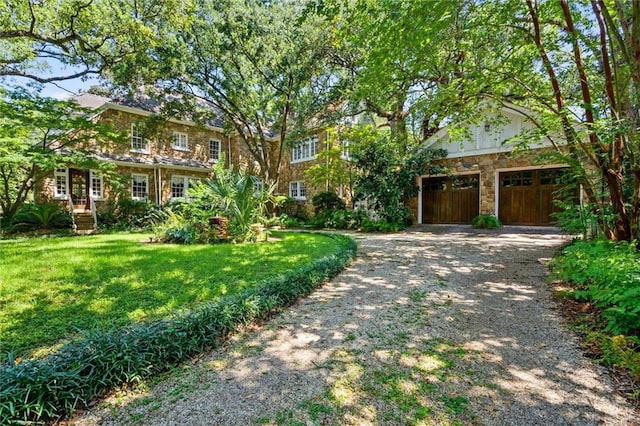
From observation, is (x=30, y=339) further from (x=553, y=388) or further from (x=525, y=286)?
(x=525, y=286)

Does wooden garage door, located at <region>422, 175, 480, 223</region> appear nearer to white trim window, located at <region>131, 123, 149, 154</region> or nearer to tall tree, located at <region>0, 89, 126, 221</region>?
tall tree, located at <region>0, 89, 126, 221</region>

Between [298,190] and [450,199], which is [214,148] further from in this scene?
[450,199]

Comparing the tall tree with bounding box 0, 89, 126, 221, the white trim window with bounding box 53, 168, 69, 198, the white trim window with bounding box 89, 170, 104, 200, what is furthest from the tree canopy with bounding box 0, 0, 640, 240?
the white trim window with bounding box 89, 170, 104, 200

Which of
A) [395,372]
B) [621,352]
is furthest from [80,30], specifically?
[621,352]

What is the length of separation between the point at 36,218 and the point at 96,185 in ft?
10.5

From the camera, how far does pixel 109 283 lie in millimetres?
4117

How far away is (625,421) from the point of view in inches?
72.2

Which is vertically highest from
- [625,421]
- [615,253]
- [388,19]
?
[388,19]

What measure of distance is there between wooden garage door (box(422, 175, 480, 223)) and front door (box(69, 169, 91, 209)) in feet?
50.9

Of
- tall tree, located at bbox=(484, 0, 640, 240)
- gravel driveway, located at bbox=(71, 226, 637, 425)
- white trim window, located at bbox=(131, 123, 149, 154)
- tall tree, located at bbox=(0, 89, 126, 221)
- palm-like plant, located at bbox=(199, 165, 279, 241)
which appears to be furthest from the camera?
white trim window, located at bbox=(131, 123, 149, 154)

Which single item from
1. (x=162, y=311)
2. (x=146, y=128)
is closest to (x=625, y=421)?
(x=162, y=311)

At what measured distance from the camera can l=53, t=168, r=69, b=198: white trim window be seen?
12941 millimetres

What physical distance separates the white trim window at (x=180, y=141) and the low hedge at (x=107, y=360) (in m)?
15.7

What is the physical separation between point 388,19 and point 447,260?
466 cm
